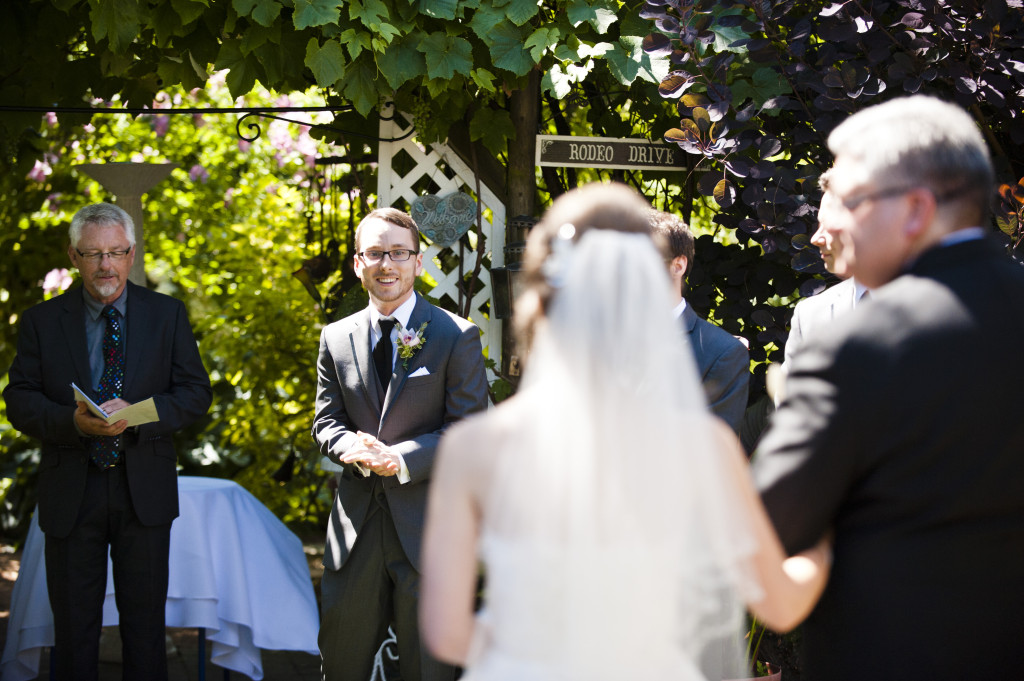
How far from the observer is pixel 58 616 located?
3.71m

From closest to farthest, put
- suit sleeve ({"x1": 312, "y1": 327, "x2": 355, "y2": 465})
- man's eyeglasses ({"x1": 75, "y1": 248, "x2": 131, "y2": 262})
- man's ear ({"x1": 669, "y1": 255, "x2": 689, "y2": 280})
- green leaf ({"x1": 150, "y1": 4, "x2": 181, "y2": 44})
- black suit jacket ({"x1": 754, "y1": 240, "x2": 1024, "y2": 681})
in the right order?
black suit jacket ({"x1": 754, "y1": 240, "x2": 1024, "y2": 681}), man's ear ({"x1": 669, "y1": 255, "x2": 689, "y2": 280}), suit sleeve ({"x1": 312, "y1": 327, "x2": 355, "y2": 465}), man's eyeglasses ({"x1": 75, "y1": 248, "x2": 131, "y2": 262}), green leaf ({"x1": 150, "y1": 4, "x2": 181, "y2": 44})

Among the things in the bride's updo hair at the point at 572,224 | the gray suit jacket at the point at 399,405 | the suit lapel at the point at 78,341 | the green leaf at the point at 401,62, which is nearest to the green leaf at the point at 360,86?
the green leaf at the point at 401,62

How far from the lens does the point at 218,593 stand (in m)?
4.32

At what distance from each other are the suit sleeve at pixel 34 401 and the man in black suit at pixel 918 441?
273cm

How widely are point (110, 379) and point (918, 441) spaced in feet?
9.85

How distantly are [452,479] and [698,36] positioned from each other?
2.65 meters

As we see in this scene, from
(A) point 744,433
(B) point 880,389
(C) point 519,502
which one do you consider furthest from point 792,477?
(A) point 744,433

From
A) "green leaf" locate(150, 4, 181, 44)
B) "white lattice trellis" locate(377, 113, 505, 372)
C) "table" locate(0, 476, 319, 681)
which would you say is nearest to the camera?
"green leaf" locate(150, 4, 181, 44)

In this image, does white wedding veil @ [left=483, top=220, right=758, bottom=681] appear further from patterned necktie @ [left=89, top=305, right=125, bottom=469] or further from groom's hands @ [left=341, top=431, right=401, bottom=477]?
patterned necktie @ [left=89, top=305, right=125, bottom=469]

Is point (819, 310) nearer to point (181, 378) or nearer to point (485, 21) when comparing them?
point (485, 21)

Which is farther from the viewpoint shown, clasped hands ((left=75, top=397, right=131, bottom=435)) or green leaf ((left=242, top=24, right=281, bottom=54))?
green leaf ((left=242, top=24, right=281, bottom=54))

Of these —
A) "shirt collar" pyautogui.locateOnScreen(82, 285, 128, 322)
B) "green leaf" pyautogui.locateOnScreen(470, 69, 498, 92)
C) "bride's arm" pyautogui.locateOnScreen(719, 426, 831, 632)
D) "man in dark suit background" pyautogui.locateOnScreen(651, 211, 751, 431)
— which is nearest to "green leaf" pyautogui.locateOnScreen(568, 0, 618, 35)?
"green leaf" pyautogui.locateOnScreen(470, 69, 498, 92)

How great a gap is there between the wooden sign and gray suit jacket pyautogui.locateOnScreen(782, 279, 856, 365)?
1202mm

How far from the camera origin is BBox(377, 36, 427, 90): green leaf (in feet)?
12.8
